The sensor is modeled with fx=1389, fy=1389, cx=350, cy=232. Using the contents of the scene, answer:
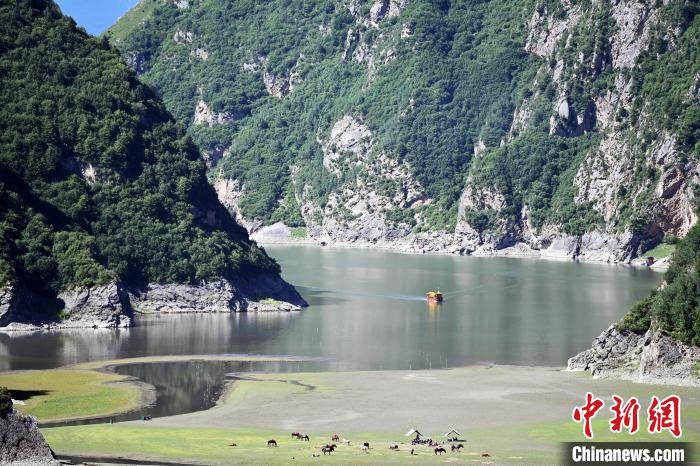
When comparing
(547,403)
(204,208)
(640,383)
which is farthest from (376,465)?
(204,208)

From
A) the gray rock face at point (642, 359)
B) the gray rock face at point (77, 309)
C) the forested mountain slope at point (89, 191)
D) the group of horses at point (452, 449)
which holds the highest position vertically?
the forested mountain slope at point (89, 191)

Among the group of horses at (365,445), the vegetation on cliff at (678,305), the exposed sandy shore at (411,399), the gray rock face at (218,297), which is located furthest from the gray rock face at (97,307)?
the group of horses at (365,445)

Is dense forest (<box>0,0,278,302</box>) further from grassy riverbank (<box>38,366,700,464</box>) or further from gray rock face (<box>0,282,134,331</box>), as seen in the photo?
grassy riverbank (<box>38,366,700,464</box>)

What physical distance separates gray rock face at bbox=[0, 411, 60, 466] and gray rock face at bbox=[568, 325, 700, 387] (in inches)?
2009

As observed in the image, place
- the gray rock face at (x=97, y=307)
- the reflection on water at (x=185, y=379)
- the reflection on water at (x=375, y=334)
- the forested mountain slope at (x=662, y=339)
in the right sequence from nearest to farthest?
1. the reflection on water at (x=185, y=379)
2. the forested mountain slope at (x=662, y=339)
3. the reflection on water at (x=375, y=334)
4. the gray rock face at (x=97, y=307)

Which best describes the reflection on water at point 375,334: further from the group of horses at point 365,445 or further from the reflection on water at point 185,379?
the group of horses at point 365,445

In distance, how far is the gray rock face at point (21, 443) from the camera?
6762 cm

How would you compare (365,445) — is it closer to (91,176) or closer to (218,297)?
(218,297)

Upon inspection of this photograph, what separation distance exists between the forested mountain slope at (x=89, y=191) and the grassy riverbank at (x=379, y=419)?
39374 millimetres

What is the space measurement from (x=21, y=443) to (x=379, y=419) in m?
30.6

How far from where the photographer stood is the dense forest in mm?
149625

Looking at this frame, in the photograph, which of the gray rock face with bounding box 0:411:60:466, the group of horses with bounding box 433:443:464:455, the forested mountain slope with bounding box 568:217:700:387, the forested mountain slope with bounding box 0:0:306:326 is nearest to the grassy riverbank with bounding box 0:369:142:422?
the gray rock face with bounding box 0:411:60:466

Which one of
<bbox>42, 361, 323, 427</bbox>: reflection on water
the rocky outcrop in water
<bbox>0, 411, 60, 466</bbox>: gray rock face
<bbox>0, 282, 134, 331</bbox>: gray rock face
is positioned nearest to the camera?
<bbox>0, 411, 60, 466</bbox>: gray rock face

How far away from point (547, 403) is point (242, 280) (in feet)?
250
